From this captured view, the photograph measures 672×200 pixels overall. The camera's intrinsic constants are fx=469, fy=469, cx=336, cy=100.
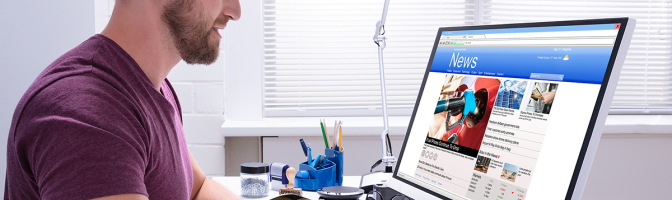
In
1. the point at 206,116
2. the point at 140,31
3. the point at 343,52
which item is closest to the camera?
the point at 140,31

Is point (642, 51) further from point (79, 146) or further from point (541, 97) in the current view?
point (79, 146)

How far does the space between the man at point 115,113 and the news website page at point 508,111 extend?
1.34ft

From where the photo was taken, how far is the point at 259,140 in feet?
5.51

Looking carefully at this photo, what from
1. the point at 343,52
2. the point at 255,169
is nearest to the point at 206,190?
the point at 255,169

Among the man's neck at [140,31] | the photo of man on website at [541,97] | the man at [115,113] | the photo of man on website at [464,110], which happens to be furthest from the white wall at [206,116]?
the photo of man on website at [541,97]

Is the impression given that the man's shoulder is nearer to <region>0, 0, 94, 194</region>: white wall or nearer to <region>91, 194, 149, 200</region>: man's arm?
<region>91, 194, 149, 200</region>: man's arm

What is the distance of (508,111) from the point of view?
24.2 inches

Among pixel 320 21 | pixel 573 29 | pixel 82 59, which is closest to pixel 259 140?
pixel 320 21

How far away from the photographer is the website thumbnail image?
1.90ft

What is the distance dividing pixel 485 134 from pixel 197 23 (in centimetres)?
53

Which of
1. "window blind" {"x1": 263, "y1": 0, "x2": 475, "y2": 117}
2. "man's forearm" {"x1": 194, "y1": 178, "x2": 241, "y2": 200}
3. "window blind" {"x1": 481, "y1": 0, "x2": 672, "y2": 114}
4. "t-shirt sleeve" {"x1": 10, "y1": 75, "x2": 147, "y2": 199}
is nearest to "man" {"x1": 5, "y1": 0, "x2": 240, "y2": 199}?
"t-shirt sleeve" {"x1": 10, "y1": 75, "x2": 147, "y2": 199}

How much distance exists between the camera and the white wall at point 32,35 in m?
1.29

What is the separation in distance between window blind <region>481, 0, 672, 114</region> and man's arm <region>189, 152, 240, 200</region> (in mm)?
1258

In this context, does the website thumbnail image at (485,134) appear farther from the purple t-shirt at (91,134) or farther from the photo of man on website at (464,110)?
the purple t-shirt at (91,134)
